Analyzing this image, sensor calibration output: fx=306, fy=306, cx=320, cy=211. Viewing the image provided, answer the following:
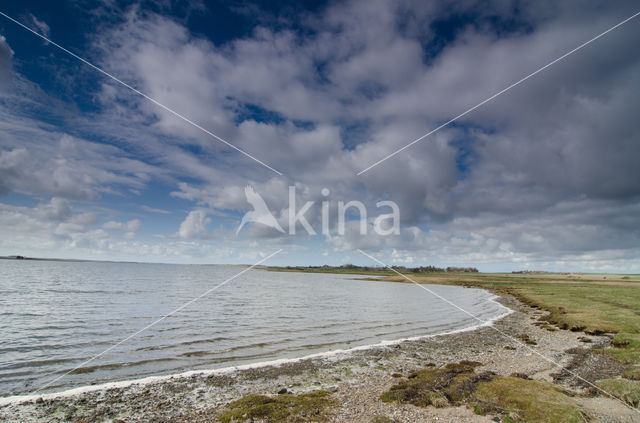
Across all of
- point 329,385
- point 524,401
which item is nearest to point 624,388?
point 524,401

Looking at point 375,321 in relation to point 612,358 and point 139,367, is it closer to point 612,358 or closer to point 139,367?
point 612,358

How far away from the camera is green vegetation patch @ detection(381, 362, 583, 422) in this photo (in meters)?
11.6

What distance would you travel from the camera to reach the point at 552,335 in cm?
3053

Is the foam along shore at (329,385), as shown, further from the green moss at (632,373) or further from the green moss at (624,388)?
the green moss at (632,373)

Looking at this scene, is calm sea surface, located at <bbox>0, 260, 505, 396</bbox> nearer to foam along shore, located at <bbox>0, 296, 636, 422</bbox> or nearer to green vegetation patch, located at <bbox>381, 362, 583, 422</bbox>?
foam along shore, located at <bbox>0, 296, 636, 422</bbox>

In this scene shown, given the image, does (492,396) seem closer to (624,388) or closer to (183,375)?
(624,388)

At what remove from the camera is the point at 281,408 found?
13.4 metres

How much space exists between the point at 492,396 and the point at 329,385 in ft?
26.2

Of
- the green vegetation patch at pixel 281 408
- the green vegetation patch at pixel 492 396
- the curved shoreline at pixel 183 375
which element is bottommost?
the curved shoreline at pixel 183 375

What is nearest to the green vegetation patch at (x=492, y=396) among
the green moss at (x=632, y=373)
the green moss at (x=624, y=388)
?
the green moss at (x=624, y=388)

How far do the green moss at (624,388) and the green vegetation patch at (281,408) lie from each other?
1228 centimetres

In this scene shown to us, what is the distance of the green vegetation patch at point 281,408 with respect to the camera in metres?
12.6

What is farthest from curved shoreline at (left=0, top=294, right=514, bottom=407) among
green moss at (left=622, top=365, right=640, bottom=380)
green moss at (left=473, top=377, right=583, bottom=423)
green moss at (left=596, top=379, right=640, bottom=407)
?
green moss at (left=622, top=365, right=640, bottom=380)

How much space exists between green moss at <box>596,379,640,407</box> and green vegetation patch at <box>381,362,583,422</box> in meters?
2.21
